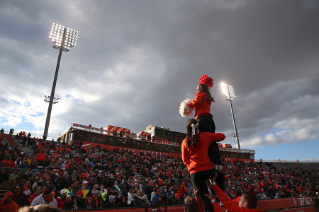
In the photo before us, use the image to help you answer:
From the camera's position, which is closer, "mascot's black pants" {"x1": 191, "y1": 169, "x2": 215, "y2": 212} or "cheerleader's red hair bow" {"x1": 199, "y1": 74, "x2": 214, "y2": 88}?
"mascot's black pants" {"x1": 191, "y1": 169, "x2": 215, "y2": 212}

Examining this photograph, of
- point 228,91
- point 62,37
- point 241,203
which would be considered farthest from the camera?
point 228,91

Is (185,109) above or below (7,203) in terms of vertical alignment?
above

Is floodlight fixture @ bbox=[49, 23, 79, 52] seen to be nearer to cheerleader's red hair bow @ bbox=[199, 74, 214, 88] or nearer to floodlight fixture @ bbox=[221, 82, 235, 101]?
cheerleader's red hair bow @ bbox=[199, 74, 214, 88]

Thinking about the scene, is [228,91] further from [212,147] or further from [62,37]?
[212,147]

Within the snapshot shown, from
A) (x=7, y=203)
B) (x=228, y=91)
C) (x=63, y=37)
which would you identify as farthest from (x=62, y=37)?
(x=228, y=91)

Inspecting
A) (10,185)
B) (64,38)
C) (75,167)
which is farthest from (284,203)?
(64,38)

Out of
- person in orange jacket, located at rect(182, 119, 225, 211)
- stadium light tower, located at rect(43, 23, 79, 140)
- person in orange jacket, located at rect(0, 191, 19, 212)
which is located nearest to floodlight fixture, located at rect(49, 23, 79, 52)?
stadium light tower, located at rect(43, 23, 79, 140)

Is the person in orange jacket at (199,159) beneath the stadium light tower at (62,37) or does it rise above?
beneath

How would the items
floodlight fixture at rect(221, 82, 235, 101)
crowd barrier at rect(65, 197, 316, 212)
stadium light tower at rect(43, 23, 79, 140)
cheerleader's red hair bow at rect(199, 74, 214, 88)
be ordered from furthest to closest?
floodlight fixture at rect(221, 82, 235, 101) < stadium light tower at rect(43, 23, 79, 140) < crowd barrier at rect(65, 197, 316, 212) < cheerleader's red hair bow at rect(199, 74, 214, 88)

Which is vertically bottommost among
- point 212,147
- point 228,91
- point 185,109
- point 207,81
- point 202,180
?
point 202,180

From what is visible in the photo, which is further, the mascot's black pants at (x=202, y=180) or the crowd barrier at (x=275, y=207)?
the crowd barrier at (x=275, y=207)

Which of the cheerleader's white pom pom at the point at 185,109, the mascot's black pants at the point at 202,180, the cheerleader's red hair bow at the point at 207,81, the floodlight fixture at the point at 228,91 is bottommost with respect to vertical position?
the mascot's black pants at the point at 202,180

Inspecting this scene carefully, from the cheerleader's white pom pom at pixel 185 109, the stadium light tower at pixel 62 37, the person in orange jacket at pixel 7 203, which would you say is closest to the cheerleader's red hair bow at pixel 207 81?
the cheerleader's white pom pom at pixel 185 109

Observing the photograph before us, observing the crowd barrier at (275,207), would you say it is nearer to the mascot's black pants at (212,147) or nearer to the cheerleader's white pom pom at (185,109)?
the mascot's black pants at (212,147)
